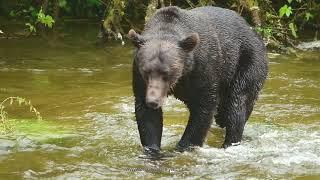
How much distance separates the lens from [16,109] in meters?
9.02

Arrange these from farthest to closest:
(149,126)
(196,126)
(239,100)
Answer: (239,100) < (196,126) < (149,126)

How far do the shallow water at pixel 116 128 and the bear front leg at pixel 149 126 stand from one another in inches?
7.6

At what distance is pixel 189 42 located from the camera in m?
6.29

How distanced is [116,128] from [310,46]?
25.4 ft

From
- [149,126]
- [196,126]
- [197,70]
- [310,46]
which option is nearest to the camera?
[197,70]

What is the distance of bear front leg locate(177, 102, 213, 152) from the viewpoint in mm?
6828

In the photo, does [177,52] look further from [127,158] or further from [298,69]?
[298,69]

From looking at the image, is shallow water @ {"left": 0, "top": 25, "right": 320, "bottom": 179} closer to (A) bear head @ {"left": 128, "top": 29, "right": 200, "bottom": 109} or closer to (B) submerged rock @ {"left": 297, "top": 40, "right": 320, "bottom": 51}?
(A) bear head @ {"left": 128, "top": 29, "right": 200, "bottom": 109}

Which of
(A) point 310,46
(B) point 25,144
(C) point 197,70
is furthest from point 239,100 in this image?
(A) point 310,46

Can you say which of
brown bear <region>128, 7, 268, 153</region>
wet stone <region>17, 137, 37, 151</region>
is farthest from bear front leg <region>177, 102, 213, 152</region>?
wet stone <region>17, 137, 37, 151</region>

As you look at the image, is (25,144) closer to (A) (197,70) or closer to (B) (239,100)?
(A) (197,70)

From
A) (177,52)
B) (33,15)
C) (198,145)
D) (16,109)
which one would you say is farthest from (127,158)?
(33,15)

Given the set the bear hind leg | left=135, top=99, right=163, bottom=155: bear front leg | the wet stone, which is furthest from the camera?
the bear hind leg

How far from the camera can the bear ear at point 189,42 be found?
6.27m
